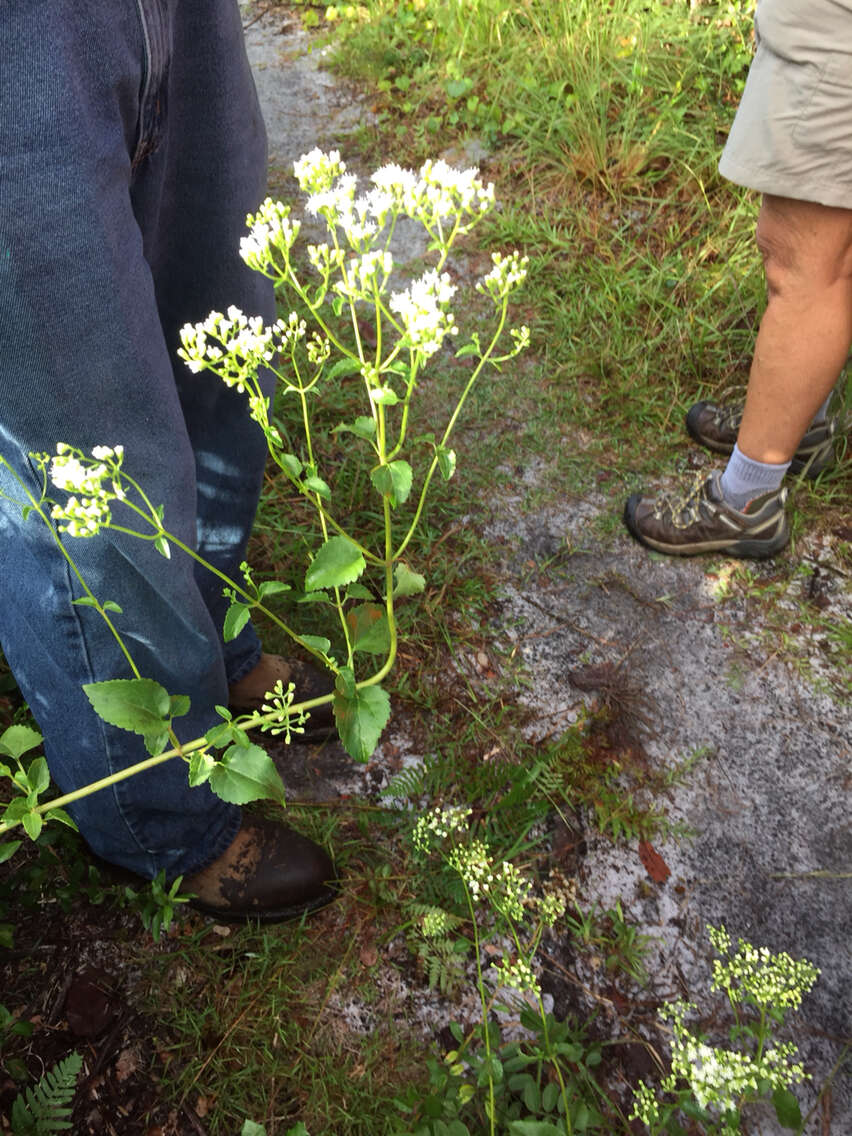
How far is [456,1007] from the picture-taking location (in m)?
1.78

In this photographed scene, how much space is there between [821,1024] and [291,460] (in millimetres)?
1678

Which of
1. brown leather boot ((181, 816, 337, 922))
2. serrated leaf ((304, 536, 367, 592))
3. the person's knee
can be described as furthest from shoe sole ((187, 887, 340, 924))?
the person's knee

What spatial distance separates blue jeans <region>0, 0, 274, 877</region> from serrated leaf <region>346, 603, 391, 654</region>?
27 cm

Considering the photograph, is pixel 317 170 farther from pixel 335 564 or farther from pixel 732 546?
pixel 732 546

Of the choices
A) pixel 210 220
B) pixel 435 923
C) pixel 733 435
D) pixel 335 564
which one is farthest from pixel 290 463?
pixel 733 435

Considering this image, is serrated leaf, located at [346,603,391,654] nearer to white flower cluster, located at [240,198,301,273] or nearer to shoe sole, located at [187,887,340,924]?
white flower cluster, located at [240,198,301,273]

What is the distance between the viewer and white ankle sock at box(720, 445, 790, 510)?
97.7 inches

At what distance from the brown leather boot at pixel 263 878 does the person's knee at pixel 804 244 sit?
192 centimetres

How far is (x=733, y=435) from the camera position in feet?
9.39

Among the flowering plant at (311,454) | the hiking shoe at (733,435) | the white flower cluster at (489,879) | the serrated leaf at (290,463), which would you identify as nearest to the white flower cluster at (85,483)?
the flowering plant at (311,454)

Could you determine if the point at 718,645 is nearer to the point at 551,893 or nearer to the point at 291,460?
the point at 551,893

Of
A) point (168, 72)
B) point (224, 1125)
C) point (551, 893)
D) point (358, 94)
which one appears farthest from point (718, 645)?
point (358, 94)

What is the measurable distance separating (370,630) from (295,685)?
2.84 feet

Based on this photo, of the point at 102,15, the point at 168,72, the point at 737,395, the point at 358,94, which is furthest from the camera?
the point at 358,94
